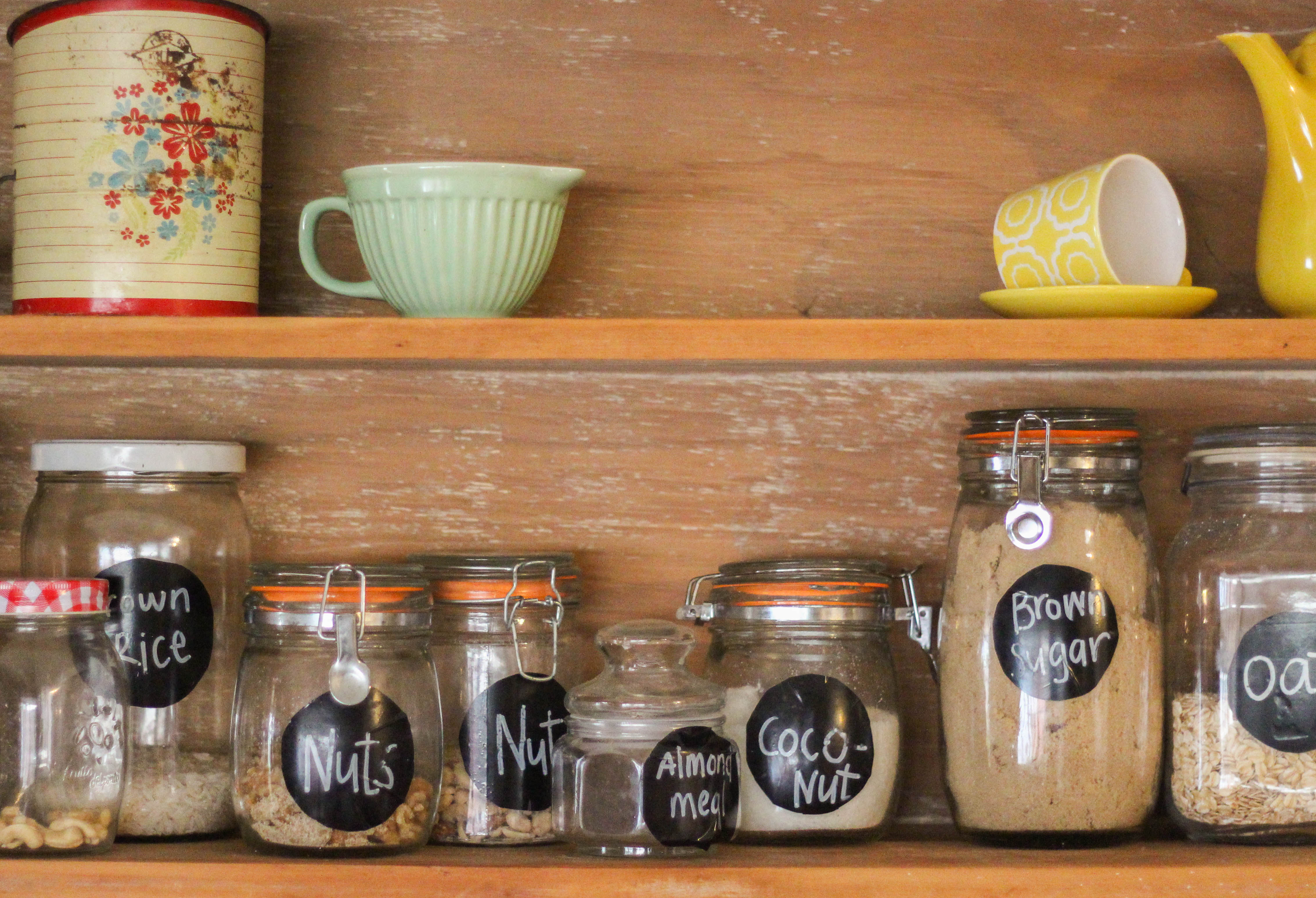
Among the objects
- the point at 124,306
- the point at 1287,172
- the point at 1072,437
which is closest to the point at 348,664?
the point at 124,306

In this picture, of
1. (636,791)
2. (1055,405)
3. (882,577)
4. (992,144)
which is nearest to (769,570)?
(882,577)

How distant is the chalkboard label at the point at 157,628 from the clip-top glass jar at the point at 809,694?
0.37m

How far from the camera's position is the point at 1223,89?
1.00 m

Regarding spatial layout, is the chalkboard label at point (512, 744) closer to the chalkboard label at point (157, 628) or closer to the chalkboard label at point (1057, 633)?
the chalkboard label at point (157, 628)

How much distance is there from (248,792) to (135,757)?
11cm

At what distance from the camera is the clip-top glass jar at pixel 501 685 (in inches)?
32.8

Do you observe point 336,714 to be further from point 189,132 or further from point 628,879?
point 189,132

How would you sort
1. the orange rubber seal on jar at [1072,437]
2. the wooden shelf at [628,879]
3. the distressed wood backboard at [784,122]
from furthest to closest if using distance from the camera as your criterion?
the distressed wood backboard at [784,122], the orange rubber seal on jar at [1072,437], the wooden shelf at [628,879]

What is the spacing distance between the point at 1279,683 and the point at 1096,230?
32cm

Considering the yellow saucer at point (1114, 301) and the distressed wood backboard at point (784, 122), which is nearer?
the yellow saucer at point (1114, 301)

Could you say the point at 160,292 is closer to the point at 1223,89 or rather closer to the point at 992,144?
the point at 992,144

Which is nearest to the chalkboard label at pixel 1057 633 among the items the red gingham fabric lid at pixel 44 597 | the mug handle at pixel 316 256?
the mug handle at pixel 316 256

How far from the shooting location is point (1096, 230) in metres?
0.82

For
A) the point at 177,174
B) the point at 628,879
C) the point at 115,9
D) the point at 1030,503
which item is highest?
the point at 115,9
